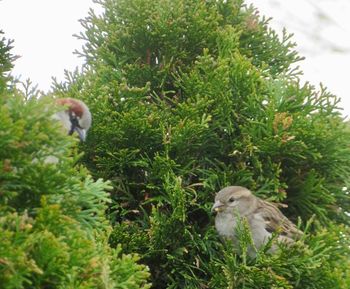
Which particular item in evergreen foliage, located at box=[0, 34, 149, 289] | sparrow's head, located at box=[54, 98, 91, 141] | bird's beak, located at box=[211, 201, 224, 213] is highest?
sparrow's head, located at box=[54, 98, 91, 141]

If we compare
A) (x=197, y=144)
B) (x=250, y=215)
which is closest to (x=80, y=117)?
(x=197, y=144)

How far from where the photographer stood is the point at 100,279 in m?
2.84

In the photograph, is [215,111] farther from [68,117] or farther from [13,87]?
[13,87]

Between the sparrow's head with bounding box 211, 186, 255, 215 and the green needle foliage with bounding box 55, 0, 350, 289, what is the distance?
8 centimetres

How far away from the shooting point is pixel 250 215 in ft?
15.4

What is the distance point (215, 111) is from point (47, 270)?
2.10 metres

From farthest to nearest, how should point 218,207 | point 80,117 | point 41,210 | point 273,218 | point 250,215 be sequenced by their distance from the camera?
point 250,215
point 273,218
point 80,117
point 218,207
point 41,210

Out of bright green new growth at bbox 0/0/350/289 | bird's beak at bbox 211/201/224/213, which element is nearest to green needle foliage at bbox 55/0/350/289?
bright green new growth at bbox 0/0/350/289

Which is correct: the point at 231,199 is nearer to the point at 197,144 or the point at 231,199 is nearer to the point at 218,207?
the point at 218,207

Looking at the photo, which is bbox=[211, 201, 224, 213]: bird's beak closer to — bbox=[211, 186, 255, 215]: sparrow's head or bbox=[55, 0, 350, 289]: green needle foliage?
bbox=[211, 186, 255, 215]: sparrow's head

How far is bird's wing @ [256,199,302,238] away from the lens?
14.6ft

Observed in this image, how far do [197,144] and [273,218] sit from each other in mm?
646

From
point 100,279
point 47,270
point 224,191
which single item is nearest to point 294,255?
point 224,191

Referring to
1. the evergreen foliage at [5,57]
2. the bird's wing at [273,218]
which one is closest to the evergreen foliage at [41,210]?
the evergreen foliage at [5,57]
